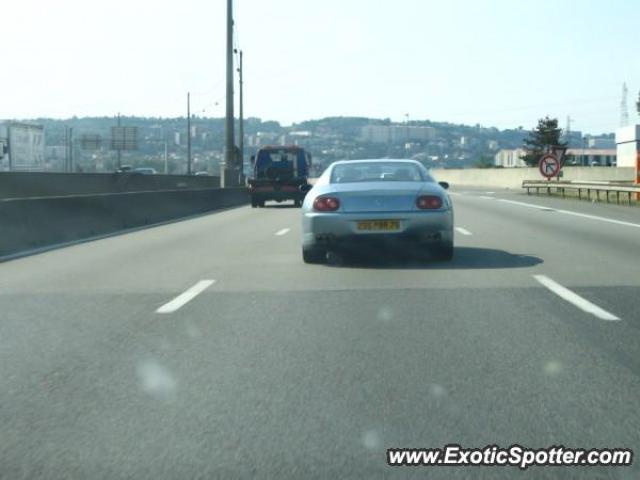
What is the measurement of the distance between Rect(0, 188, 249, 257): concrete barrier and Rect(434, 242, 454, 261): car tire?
6741 millimetres

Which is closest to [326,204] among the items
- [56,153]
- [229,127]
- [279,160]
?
[279,160]

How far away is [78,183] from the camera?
37.7 m

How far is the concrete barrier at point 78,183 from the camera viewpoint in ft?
105

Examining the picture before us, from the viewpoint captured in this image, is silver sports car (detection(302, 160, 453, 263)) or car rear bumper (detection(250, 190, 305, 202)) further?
car rear bumper (detection(250, 190, 305, 202))

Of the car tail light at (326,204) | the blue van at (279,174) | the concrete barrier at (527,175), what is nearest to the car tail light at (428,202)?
the car tail light at (326,204)

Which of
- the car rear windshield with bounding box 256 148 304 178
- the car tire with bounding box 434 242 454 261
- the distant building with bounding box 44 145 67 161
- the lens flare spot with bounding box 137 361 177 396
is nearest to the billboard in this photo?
the car rear windshield with bounding box 256 148 304 178

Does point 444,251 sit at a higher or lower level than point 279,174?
lower

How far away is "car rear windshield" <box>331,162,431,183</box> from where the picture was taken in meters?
12.4

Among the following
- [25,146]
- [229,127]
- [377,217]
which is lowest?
[377,217]

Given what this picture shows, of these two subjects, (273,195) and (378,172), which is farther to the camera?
(273,195)

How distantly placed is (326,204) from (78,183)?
27.7 m

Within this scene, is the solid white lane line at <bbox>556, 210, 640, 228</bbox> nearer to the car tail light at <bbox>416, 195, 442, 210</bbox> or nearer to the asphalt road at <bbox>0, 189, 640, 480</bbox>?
the asphalt road at <bbox>0, 189, 640, 480</bbox>

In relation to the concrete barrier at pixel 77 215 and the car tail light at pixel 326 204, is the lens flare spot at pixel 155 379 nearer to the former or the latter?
the car tail light at pixel 326 204

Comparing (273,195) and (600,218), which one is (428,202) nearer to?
(600,218)
